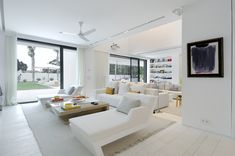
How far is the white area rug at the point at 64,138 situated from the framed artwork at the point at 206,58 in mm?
1443

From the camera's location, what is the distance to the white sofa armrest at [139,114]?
2340mm

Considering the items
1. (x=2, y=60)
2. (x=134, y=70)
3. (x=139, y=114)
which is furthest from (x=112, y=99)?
(x=134, y=70)

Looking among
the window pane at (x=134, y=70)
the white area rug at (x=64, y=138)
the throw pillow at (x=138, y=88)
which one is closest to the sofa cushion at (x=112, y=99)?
the throw pillow at (x=138, y=88)

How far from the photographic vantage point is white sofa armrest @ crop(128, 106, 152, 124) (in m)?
2.34

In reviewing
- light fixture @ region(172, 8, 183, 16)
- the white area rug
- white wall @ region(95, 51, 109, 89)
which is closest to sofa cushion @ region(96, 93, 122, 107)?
the white area rug

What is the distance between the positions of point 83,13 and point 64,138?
3.02 metres

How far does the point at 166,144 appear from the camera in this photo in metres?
2.22

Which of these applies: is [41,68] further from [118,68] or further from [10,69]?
[118,68]

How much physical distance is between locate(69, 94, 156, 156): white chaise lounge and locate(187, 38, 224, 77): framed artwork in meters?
1.20

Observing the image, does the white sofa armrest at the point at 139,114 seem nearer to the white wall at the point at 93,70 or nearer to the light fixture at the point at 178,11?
the light fixture at the point at 178,11

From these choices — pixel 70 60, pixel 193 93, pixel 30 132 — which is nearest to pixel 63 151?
pixel 30 132

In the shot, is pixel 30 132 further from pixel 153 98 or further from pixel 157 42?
pixel 157 42

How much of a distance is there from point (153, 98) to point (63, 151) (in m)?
1.90

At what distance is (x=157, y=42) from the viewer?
677cm
